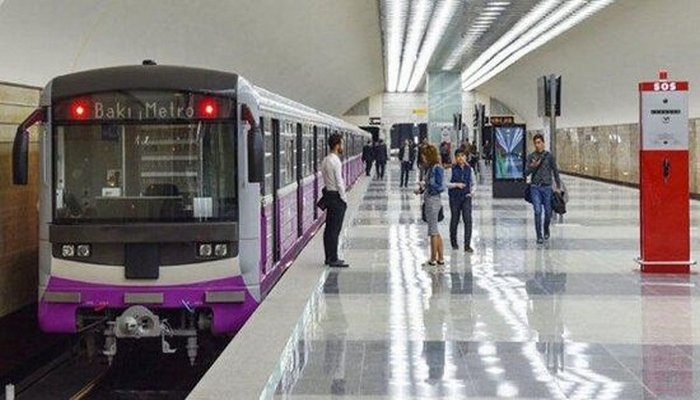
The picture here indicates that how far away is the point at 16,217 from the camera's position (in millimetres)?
12352

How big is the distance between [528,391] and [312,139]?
12.3 metres

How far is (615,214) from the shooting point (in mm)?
24156

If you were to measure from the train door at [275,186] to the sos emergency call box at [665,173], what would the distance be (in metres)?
4.68

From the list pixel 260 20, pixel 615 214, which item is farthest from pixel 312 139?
pixel 615 214

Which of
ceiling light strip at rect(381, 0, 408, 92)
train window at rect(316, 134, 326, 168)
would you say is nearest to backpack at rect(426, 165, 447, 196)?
train window at rect(316, 134, 326, 168)

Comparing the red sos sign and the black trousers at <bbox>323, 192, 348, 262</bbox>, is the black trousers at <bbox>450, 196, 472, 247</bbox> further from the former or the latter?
the red sos sign

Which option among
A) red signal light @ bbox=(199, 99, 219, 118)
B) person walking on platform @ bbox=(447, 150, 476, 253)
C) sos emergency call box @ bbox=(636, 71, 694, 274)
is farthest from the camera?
person walking on platform @ bbox=(447, 150, 476, 253)

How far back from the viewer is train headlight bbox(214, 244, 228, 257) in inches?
387

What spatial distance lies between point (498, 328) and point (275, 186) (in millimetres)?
4175

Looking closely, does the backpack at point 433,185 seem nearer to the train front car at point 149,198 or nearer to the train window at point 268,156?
the train window at point 268,156

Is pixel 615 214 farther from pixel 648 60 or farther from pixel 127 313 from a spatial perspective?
pixel 127 313

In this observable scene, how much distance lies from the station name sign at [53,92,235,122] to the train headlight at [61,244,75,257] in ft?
4.05

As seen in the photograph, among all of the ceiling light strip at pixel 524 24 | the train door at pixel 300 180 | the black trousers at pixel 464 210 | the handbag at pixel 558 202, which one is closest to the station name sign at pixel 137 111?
Answer: the train door at pixel 300 180

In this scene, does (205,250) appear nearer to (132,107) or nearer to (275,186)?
(132,107)
